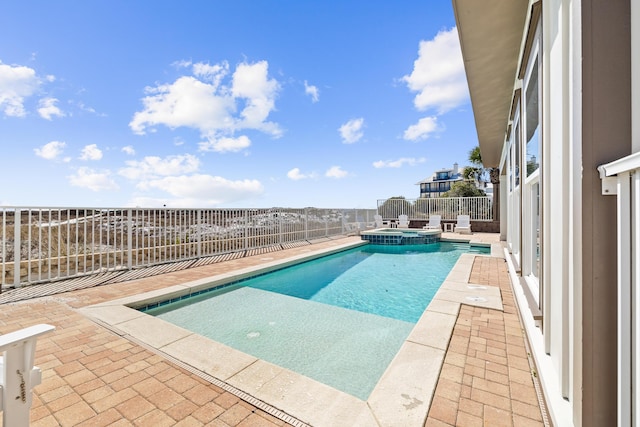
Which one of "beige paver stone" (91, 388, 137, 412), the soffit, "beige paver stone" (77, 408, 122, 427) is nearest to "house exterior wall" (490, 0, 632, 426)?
the soffit

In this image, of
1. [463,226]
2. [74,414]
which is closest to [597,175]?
[74,414]

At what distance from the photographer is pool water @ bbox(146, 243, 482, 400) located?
2.63 meters

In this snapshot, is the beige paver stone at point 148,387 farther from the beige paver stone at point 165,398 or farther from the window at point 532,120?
the window at point 532,120

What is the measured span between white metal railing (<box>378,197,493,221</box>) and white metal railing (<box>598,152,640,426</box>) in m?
16.7

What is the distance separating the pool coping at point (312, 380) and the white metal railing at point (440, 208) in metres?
13.9

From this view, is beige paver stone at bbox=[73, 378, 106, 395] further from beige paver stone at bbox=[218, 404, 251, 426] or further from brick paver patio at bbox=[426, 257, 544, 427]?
brick paver patio at bbox=[426, 257, 544, 427]

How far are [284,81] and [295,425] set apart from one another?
1306cm

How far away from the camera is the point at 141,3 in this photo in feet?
22.5

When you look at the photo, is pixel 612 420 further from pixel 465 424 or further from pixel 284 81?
pixel 284 81

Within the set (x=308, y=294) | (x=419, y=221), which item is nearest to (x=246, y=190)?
(x=419, y=221)

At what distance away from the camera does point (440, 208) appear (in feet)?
56.1

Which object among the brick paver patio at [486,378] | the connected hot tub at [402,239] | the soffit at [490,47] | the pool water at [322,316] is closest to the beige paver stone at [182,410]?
the pool water at [322,316]

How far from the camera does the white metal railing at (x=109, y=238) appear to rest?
14.5ft

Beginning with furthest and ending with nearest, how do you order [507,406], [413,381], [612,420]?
[413,381] < [507,406] < [612,420]
